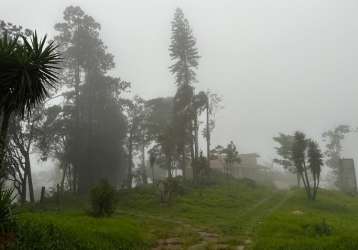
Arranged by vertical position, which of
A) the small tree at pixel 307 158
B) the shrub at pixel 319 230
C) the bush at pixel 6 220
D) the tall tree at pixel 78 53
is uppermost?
the tall tree at pixel 78 53

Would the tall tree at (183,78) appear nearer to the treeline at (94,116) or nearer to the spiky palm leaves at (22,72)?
the treeline at (94,116)

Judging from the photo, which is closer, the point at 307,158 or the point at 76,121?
the point at 307,158

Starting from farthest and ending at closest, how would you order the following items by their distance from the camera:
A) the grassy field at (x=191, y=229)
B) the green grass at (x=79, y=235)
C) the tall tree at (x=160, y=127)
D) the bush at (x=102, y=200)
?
the tall tree at (x=160, y=127) → the bush at (x=102, y=200) → the grassy field at (x=191, y=229) → the green grass at (x=79, y=235)

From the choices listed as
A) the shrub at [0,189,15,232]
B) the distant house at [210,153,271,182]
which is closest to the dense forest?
the shrub at [0,189,15,232]

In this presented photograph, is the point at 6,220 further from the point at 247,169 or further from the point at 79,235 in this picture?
the point at 247,169

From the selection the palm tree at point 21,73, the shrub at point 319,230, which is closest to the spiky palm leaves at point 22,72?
the palm tree at point 21,73

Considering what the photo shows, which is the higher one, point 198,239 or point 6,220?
point 6,220

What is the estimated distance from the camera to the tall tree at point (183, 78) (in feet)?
136

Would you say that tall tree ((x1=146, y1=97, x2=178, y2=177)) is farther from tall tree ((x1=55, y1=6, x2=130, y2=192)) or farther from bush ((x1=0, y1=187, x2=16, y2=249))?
bush ((x1=0, y1=187, x2=16, y2=249))

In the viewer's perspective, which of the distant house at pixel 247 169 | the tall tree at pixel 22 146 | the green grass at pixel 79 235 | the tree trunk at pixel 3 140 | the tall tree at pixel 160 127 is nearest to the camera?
the green grass at pixel 79 235

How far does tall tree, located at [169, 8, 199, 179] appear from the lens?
41.4 meters

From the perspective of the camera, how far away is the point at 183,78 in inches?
1679

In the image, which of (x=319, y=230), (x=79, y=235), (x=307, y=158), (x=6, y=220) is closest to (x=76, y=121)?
(x=307, y=158)

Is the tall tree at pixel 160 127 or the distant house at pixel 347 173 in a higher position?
the tall tree at pixel 160 127
